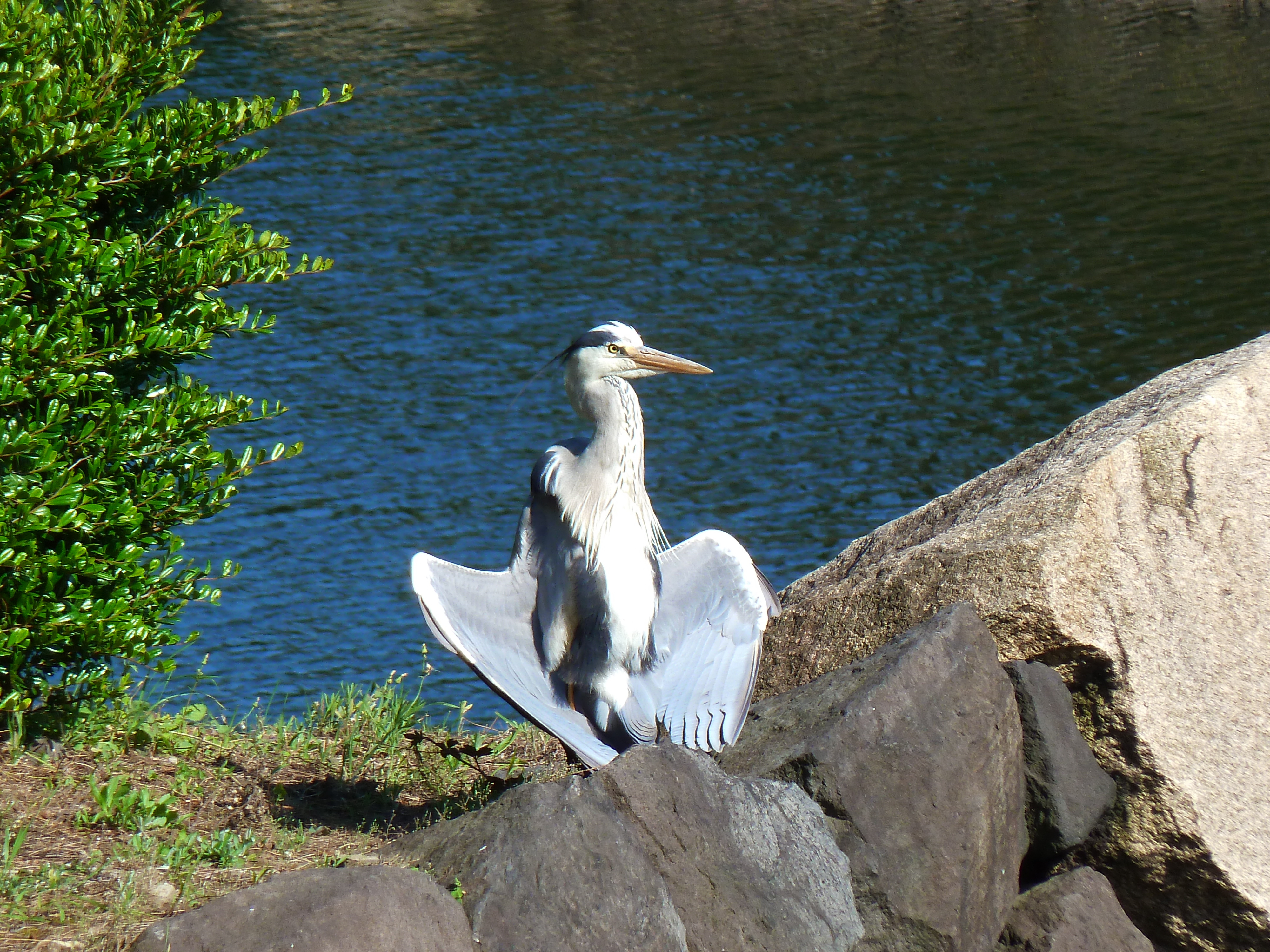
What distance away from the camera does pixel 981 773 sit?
130 inches

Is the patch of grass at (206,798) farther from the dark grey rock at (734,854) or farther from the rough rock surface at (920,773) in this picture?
the rough rock surface at (920,773)

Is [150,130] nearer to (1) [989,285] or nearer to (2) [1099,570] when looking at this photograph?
(2) [1099,570]

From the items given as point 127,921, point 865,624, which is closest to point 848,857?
point 865,624

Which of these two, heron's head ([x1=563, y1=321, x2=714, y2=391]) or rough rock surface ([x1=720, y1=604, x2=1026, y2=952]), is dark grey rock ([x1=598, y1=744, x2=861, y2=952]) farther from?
heron's head ([x1=563, y1=321, x2=714, y2=391])

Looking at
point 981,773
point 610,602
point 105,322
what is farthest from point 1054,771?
point 105,322

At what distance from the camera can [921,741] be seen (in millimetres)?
3246

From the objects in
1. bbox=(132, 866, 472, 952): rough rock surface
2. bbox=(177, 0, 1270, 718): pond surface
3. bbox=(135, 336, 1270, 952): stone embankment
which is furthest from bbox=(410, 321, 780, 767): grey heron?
bbox=(177, 0, 1270, 718): pond surface

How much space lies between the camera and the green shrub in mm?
3320

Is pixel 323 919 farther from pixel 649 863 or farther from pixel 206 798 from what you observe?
pixel 206 798

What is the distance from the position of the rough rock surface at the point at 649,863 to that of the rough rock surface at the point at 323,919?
152mm

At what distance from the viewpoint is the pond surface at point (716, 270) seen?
8086mm

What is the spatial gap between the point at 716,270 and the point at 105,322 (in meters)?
8.54

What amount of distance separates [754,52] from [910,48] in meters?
2.23

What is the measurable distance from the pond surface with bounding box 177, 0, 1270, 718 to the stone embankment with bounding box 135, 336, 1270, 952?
3.47 meters
